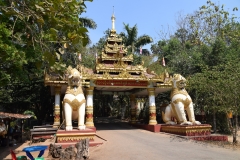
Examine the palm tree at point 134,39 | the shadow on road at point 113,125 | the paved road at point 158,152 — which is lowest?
the paved road at point 158,152

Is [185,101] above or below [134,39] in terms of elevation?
below

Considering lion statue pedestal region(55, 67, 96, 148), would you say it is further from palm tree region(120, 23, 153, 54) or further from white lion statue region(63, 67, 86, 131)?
palm tree region(120, 23, 153, 54)

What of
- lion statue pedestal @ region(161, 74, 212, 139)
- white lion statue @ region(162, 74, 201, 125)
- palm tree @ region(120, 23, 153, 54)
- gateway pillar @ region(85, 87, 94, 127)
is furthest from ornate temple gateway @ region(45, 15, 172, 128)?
palm tree @ region(120, 23, 153, 54)

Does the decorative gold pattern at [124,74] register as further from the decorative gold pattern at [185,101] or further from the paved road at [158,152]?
the paved road at [158,152]

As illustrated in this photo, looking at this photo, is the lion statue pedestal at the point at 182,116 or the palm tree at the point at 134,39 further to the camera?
the palm tree at the point at 134,39

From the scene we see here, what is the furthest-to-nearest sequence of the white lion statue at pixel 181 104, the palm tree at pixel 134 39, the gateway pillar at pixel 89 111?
the palm tree at pixel 134 39 < the gateway pillar at pixel 89 111 < the white lion statue at pixel 181 104

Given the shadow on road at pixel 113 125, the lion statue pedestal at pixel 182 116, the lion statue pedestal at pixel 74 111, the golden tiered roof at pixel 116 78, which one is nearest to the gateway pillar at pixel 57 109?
the golden tiered roof at pixel 116 78

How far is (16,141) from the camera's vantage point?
1216 centimetres

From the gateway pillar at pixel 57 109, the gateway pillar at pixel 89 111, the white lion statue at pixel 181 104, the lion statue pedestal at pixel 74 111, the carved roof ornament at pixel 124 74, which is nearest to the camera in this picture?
the lion statue pedestal at pixel 74 111

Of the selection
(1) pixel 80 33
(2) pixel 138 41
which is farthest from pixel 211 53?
(1) pixel 80 33

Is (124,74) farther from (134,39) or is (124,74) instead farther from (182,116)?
(134,39)

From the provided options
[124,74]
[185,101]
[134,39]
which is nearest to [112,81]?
[124,74]

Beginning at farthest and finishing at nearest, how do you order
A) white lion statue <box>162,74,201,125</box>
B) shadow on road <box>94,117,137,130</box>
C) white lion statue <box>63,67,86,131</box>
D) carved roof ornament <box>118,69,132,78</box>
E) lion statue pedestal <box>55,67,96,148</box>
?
shadow on road <box>94,117,137,130</box>
carved roof ornament <box>118,69,132,78</box>
white lion statue <box>162,74,201,125</box>
white lion statue <box>63,67,86,131</box>
lion statue pedestal <box>55,67,96,148</box>

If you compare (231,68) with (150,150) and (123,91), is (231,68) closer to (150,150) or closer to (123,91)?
(150,150)
